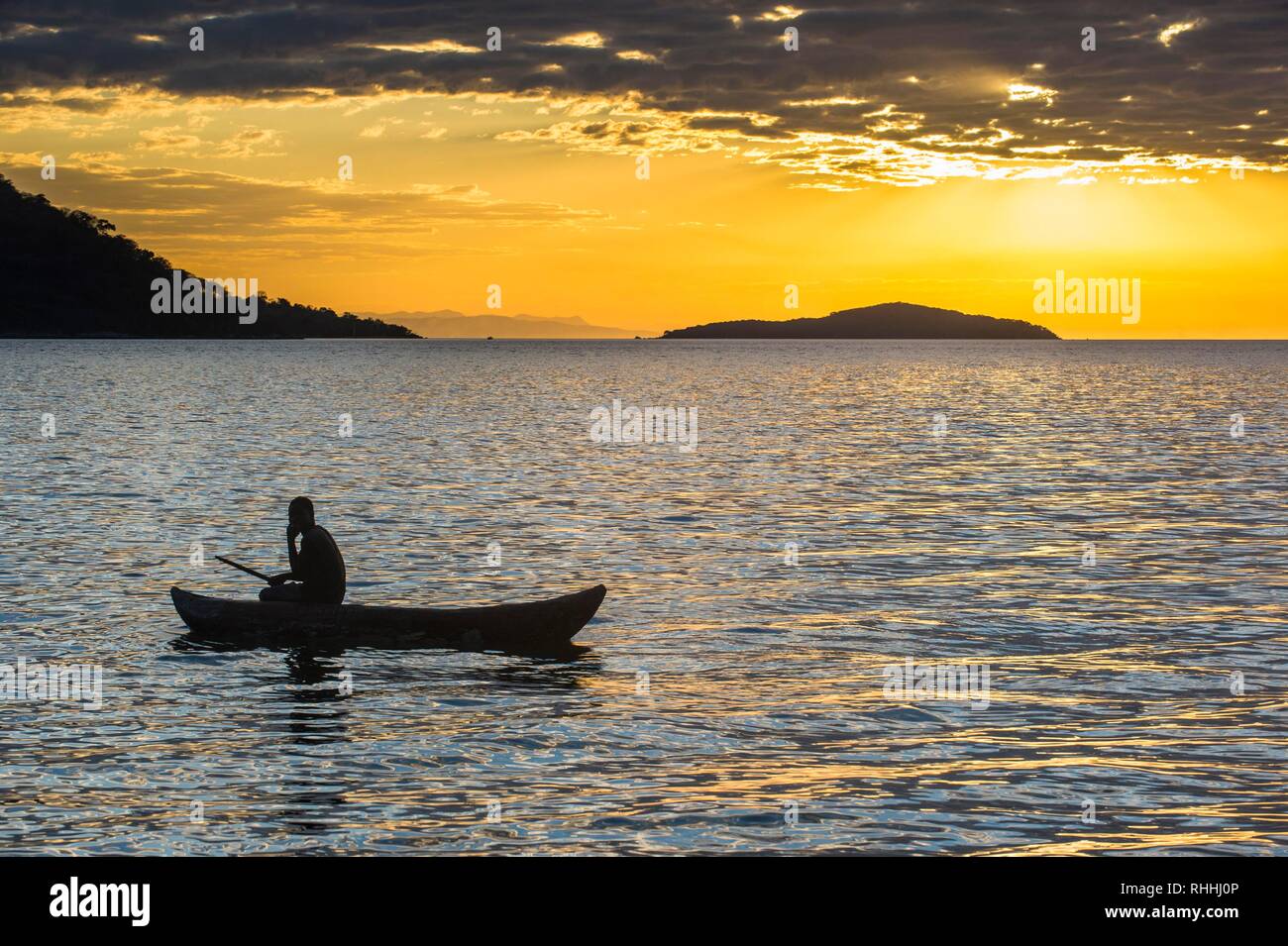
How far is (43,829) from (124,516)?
27.7 meters

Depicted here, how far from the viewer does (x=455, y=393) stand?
141 metres

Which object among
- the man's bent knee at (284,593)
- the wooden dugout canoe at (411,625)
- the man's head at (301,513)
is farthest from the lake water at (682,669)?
the man's head at (301,513)

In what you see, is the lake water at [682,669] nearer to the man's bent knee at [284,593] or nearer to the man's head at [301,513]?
the man's bent knee at [284,593]

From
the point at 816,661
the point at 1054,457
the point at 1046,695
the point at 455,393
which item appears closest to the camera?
the point at 1046,695

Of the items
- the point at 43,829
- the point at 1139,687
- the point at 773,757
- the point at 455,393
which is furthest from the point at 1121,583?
the point at 455,393

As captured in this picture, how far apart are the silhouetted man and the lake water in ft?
3.72

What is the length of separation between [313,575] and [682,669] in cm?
602

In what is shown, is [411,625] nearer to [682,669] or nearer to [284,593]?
[284,593]

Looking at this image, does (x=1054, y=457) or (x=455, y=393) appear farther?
(x=455, y=393)

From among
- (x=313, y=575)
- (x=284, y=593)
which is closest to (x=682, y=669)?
(x=313, y=575)

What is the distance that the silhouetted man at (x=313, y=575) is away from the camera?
69.6ft
